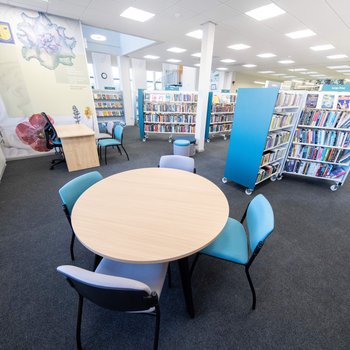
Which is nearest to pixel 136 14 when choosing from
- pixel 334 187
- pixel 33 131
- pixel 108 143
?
pixel 108 143

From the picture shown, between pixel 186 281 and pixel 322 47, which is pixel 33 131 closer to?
pixel 186 281

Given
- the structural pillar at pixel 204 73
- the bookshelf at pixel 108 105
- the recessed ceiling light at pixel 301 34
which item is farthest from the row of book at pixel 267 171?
the bookshelf at pixel 108 105

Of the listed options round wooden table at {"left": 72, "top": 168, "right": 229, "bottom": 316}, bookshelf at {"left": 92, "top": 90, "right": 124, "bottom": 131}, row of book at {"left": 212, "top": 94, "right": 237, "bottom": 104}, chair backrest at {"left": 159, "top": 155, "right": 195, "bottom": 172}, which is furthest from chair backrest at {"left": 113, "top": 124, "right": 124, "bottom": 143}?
bookshelf at {"left": 92, "top": 90, "right": 124, "bottom": 131}

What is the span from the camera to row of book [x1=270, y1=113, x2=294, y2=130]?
9.00ft

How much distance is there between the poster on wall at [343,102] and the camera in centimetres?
273

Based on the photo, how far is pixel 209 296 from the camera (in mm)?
1485

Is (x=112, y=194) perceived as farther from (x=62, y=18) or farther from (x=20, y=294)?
(x=62, y=18)

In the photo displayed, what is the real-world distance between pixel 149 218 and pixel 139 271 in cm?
34

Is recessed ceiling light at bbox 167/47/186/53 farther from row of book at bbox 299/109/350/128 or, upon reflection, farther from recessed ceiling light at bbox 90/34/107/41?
row of book at bbox 299/109/350/128

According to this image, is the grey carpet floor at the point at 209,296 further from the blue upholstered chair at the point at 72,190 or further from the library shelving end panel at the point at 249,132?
the library shelving end panel at the point at 249,132

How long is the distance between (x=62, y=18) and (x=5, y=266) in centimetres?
516

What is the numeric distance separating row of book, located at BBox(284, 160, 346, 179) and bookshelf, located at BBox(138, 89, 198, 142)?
137 inches

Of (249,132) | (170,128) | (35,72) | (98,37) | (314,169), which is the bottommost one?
(314,169)

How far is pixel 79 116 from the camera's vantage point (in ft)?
15.7
